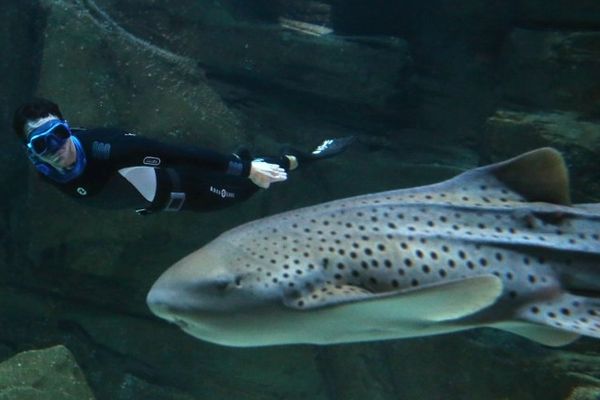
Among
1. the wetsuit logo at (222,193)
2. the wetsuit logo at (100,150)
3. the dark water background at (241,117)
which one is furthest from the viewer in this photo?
the dark water background at (241,117)

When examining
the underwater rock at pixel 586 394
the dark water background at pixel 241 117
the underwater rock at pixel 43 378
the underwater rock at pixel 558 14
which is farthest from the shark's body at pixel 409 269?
the underwater rock at pixel 43 378

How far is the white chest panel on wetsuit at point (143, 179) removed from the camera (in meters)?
5.02

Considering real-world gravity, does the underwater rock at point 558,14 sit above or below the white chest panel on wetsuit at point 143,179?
above

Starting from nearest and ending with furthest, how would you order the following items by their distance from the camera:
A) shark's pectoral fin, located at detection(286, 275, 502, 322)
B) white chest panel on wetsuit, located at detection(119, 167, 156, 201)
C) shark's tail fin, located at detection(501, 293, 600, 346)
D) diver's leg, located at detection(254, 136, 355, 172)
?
shark's pectoral fin, located at detection(286, 275, 502, 322) → shark's tail fin, located at detection(501, 293, 600, 346) → white chest panel on wetsuit, located at detection(119, 167, 156, 201) → diver's leg, located at detection(254, 136, 355, 172)

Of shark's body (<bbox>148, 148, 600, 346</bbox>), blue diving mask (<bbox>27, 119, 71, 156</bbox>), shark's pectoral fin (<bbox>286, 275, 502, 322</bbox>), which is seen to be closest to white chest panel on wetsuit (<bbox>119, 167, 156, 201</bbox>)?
blue diving mask (<bbox>27, 119, 71, 156</bbox>)

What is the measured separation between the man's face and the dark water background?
5.40 ft

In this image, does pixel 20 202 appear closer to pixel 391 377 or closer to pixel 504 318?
pixel 391 377

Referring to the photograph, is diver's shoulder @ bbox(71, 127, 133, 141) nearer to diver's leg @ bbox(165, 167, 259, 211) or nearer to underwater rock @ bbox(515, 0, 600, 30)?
diver's leg @ bbox(165, 167, 259, 211)

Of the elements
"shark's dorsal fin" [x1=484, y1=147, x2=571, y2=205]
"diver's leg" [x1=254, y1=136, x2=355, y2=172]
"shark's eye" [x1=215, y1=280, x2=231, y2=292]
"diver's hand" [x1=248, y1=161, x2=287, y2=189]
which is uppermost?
"shark's dorsal fin" [x1=484, y1=147, x2=571, y2=205]

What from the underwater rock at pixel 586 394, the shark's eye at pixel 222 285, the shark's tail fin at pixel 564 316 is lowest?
the underwater rock at pixel 586 394

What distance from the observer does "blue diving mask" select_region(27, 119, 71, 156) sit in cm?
451

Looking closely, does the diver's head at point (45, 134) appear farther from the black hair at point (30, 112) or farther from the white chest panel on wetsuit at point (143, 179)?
the white chest panel on wetsuit at point (143, 179)

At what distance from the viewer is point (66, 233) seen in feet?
21.0

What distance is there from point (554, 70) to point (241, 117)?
135 inches
